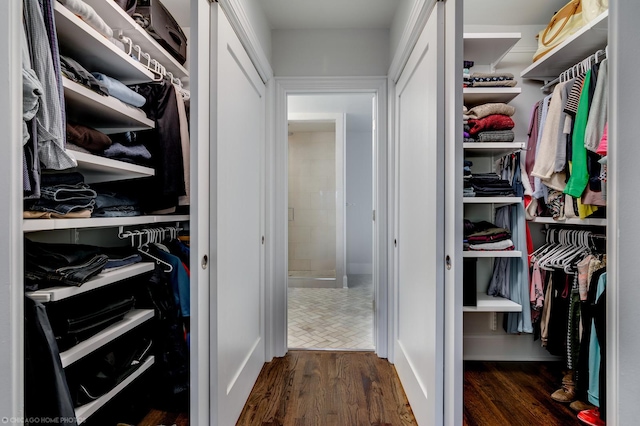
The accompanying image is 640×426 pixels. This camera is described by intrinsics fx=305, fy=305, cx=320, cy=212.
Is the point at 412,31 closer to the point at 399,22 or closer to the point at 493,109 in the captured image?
the point at 399,22

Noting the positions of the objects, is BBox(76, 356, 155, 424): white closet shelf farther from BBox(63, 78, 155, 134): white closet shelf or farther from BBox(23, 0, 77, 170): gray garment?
BBox(63, 78, 155, 134): white closet shelf

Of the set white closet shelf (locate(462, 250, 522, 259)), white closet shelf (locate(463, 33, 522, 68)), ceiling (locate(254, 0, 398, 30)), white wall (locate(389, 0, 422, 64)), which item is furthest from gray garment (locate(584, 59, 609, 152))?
ceiling (locate(254, 0, 398, 30))

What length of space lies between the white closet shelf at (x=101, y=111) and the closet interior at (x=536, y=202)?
6.02 feet

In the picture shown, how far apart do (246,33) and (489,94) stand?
4.88 ft

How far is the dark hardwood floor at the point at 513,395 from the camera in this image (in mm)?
1516

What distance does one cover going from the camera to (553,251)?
72.3 inches

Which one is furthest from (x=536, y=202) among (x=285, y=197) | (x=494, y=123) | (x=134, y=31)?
(x=134, y=31)

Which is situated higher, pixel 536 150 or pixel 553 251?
pixel 536 150

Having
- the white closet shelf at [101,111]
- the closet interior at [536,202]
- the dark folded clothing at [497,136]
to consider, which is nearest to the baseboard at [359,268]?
the closet interior at [536,202]

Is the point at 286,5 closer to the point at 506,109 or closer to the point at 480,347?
the point at 506,109

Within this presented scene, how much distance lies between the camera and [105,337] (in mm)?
1210

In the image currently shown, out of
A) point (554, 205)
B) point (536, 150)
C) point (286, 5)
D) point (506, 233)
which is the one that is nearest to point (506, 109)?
point (536, 150)

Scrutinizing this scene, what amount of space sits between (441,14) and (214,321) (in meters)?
1.54

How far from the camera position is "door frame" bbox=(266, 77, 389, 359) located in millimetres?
2186
